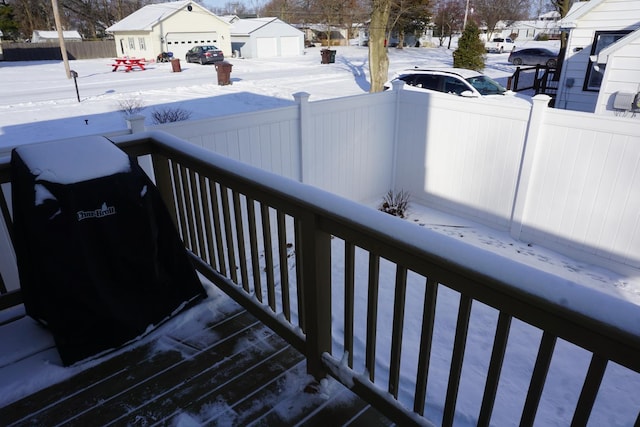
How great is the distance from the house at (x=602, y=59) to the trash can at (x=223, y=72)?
11179mm

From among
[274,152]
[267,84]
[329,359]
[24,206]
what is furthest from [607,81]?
[267,84]

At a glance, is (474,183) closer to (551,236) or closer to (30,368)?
(551,236)

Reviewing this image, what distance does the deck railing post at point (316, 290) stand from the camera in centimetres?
170

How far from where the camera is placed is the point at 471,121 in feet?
18.7

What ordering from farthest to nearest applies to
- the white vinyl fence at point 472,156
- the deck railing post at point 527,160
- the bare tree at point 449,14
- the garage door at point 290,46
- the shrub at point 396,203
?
1. the bare tree at point 449,14
2. the garage door at point 290,46
3. the shrub at point 396,203
4. the deck railing post at point 527,160
5. the white vinyl fence at point 472,156

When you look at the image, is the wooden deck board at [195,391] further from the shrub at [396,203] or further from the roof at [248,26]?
the roof at [248,26]

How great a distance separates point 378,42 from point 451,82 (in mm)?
2791

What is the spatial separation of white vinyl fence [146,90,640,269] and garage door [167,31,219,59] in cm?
2719

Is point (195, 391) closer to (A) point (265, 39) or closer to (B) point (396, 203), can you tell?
(B) point (396, 203)

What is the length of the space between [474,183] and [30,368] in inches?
208

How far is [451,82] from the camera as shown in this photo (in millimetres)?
10359

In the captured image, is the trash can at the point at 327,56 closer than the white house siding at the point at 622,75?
No

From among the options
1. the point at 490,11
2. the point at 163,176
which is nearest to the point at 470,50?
the point at 163,176

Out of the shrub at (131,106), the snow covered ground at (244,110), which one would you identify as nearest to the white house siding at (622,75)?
the snow covered ground at (244,110)
